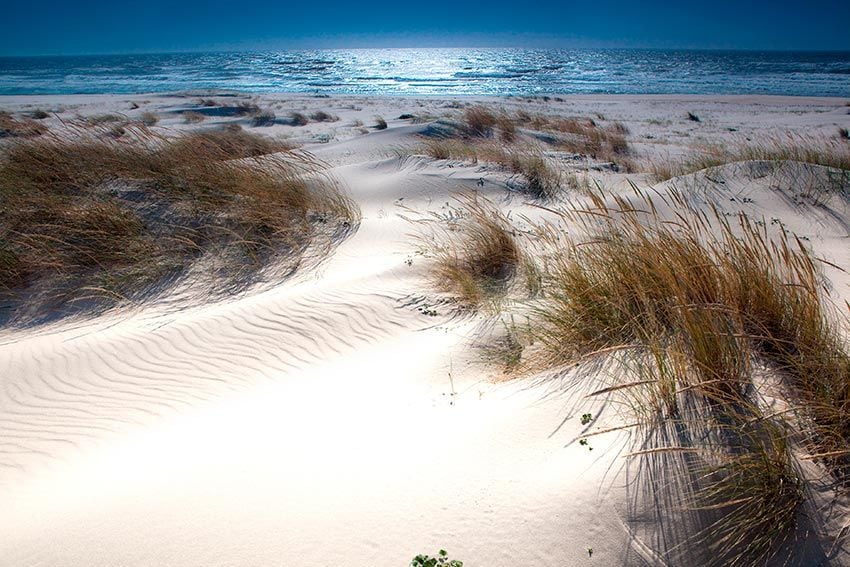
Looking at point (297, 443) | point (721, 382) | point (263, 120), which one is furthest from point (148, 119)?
point (721, 382)

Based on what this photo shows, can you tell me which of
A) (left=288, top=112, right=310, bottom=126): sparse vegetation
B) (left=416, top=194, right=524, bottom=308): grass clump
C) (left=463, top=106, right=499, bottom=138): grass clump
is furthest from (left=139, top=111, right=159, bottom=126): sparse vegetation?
(left=416, top=194, right=524, bottom=308): grass clump

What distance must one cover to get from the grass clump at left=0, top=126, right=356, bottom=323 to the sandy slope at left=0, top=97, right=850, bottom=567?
0.63m

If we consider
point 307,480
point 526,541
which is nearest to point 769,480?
point 526,541

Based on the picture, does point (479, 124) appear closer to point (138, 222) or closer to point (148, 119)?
point (138, 222)

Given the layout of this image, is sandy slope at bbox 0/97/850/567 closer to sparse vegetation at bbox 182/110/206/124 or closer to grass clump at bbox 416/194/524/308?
grass clump at bbox 416/194/524/308

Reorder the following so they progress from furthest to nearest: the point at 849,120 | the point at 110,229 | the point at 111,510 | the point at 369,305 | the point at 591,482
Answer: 1. the point at 849,120
2. the point at 110,229
3. the point at 369,305
4. the point at 111,510
5. the point at 591,482

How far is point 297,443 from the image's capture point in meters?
2.75

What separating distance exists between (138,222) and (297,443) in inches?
179

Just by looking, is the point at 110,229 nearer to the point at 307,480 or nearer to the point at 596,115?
A: the point at 307,480

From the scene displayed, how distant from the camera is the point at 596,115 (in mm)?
20906

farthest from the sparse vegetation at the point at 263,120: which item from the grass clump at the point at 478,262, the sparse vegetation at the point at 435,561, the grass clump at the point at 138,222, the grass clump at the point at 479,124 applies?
the sparse vegetation at the point at 435,561

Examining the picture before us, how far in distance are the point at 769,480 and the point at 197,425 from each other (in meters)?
3.06

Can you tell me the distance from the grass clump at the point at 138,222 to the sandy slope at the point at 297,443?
2.05ft

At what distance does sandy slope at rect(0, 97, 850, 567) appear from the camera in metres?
2.02
